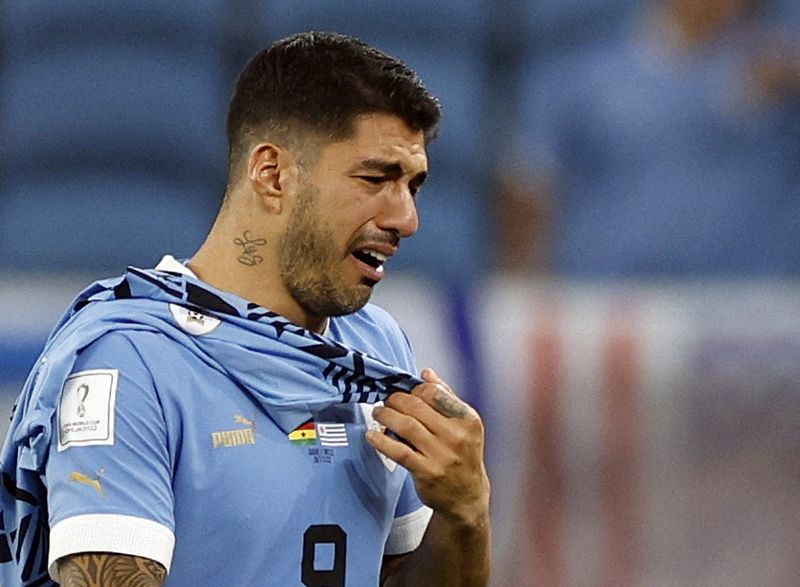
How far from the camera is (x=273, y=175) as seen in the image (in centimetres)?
215

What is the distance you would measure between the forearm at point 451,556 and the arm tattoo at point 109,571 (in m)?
0.47

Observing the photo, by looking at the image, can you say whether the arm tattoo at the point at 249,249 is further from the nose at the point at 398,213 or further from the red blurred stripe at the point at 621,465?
the red blurred stripe at the point at 621,465

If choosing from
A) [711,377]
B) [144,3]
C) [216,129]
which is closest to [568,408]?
[711,377]

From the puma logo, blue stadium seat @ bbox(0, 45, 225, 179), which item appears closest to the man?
the puma logo

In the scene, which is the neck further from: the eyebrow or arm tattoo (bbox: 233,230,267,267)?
the eyebrow

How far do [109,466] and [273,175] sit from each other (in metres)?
0.48

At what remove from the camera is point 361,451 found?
6.88 ft

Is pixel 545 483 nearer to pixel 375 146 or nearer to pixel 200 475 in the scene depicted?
pixel 375 146

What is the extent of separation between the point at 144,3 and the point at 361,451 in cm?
273

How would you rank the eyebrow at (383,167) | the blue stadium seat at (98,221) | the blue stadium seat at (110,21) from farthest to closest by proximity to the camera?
the blue stadium seat at (110,21) < the blue stadium seat at (98,221) < the eyebrow at (383,167)

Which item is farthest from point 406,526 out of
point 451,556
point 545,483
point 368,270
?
point 545,483

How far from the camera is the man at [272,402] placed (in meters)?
1.87

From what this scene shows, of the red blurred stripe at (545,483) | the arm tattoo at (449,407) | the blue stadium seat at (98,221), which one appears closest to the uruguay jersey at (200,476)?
the arm tattoo at (449,407)

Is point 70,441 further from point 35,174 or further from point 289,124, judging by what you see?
point 35,174
